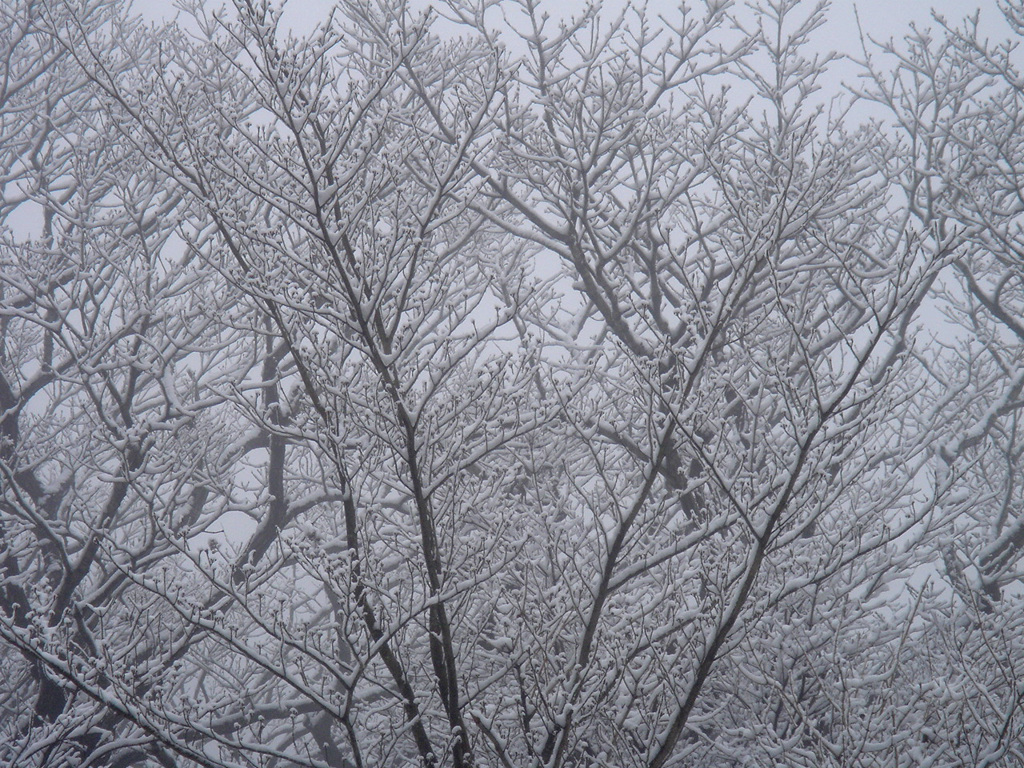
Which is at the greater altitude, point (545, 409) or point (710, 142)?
point (710, 142)

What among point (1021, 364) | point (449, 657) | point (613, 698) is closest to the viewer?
point (449, 657)

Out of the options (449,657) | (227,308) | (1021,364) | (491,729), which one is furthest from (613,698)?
(1021,364)

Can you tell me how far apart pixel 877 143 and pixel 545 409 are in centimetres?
592

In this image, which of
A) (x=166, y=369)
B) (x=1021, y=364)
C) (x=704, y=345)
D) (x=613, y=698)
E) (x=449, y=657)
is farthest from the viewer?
(x=1021, y=364)

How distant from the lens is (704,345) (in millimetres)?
3299

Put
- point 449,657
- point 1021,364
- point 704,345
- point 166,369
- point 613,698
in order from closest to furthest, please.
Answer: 1. point 704,345
2. point 449,657
3. point 613,698
4. point 166,369
5. point 1021,364

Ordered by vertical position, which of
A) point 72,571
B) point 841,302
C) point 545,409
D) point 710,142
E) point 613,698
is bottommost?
point 613,698

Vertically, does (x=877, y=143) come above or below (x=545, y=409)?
above

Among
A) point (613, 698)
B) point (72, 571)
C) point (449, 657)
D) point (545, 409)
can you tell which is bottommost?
point (613, 698)

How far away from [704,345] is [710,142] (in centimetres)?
415

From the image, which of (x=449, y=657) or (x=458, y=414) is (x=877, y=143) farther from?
(x=449, y=657)

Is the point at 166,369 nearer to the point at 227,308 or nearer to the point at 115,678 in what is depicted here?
the point at 227,308

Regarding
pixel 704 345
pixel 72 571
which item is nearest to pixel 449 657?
pixel 704 345

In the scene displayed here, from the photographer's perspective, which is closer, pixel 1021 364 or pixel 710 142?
pixel 710 142
